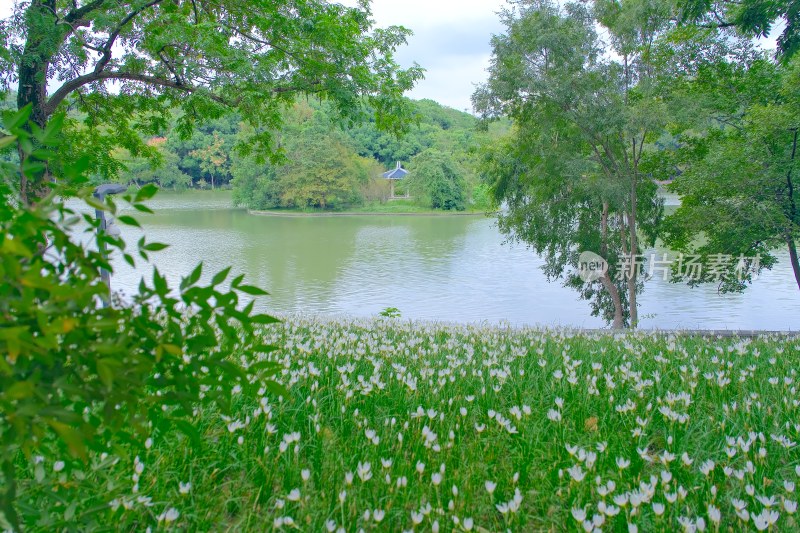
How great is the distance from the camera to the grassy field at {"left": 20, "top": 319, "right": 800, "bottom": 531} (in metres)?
2.33

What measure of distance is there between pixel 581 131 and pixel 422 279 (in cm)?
909

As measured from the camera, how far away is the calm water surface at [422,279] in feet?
53.5

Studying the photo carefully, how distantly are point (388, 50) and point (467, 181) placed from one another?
150ft

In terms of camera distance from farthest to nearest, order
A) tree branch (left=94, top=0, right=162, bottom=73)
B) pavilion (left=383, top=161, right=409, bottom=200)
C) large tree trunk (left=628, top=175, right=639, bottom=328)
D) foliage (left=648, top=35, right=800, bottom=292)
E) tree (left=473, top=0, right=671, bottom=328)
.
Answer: pavilion (left=383, top=161, right=409, bottom=200), large tree trunk (left=628, top=175, right=639, bottom=328), tree (left=473, top=0, right=671, bottom=328), foliage (left=648, top=35, right=800, bottom=292), tree branch (left=94, top=0, right=162, bottom=73)

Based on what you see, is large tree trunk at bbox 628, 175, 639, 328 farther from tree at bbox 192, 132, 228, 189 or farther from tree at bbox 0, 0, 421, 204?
tree at bbox 192, 132, 228, 189

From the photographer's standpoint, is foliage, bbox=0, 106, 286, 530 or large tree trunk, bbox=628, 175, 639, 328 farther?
large tree trunk, bbox=628, 175, 639, 328

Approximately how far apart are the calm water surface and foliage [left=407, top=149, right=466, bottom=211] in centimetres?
1504

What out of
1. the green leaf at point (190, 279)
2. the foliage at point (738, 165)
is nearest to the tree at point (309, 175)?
the foliage at point (738, 165)

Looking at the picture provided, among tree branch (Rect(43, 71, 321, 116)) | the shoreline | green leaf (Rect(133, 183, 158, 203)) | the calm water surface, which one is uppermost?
tree branch (Rect(43, 71, 321, 116))

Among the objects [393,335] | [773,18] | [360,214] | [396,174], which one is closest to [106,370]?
[393,335]

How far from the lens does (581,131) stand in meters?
13.8

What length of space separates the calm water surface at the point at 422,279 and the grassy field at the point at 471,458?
5.06m

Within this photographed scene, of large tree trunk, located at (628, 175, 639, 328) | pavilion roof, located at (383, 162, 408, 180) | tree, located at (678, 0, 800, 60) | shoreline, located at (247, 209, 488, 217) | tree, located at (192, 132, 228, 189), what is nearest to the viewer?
tree, located at (678, 0, 800, 60)

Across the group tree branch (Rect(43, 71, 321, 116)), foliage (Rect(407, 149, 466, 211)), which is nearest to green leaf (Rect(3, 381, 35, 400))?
tree branch (Rect(43, 71, 321, 116))
